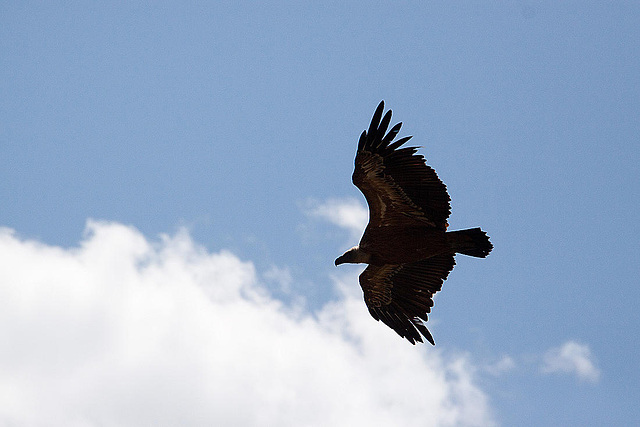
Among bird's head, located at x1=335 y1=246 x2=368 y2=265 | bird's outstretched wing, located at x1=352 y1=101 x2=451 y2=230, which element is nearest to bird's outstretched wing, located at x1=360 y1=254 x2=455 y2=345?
bird's head, located at x1=335 y1=246 x2=368 y2=265

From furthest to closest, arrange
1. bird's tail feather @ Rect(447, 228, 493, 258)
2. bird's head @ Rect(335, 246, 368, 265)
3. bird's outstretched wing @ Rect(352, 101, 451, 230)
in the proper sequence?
bird's head @ Rect(335, 246, 368, 265), bird's tail feather @ Rect(447, 228, 493, 258), bird's outstretched wing @ Rect(352, 101, 451, 230)

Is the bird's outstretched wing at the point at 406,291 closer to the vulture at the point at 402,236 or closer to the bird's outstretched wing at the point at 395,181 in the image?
the vulture at the point at 402,236

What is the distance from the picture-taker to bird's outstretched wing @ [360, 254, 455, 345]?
13.8 m

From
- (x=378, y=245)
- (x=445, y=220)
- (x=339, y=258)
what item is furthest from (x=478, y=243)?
(x=339, y=258)

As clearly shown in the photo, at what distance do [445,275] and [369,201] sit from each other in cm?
220

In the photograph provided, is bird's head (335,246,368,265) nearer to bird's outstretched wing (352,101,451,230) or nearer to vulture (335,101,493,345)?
vulture (335,101,493,345)

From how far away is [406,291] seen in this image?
14086 millimetres

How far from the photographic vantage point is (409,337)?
45.5 feet

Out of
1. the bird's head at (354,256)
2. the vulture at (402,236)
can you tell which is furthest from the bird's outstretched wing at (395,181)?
the bird's head at (354,256)

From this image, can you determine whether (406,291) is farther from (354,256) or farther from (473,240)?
(473,240)

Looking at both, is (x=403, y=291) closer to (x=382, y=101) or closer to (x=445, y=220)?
(x=445, y=220)

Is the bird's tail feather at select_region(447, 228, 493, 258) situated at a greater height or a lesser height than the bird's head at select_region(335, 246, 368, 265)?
lesser

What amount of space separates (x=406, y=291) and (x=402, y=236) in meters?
1.55

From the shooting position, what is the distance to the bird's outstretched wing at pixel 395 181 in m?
11.9
